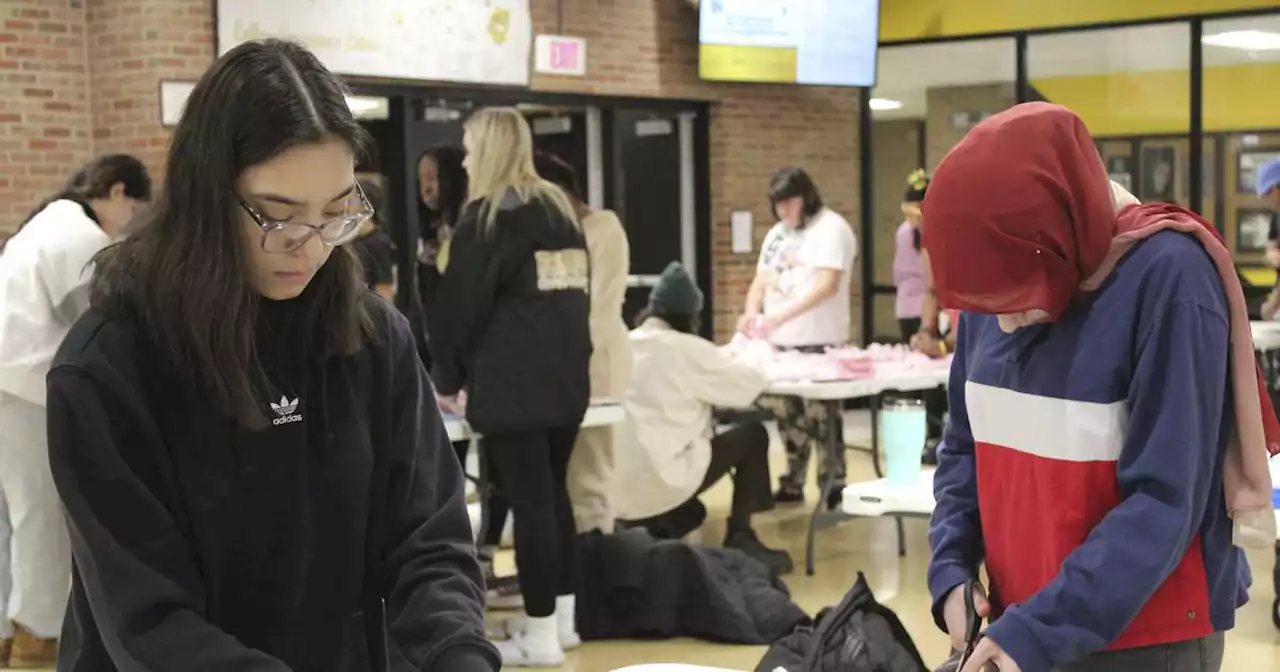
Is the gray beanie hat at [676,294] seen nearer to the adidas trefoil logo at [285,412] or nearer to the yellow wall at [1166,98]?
the adidas trefoil logo at [285,412]

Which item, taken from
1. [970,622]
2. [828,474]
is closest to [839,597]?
[828,474]

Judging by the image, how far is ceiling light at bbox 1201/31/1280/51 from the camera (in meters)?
9.37

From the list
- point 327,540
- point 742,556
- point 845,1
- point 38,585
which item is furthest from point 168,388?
point 845,1

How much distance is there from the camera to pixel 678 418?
17.7 feet

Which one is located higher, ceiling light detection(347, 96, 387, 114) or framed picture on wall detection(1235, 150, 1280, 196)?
ceiling light detection(347, 96, 387, 114)

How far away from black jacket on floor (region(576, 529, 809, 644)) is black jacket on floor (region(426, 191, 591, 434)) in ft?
1.85

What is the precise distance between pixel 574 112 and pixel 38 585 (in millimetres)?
5697

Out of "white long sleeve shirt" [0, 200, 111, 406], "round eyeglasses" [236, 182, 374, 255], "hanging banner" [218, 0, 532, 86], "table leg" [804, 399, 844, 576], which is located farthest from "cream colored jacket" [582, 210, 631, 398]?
"round eyeglasses" [236, 182, 374, 255]

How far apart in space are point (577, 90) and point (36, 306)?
525 cm

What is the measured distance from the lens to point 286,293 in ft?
4.64

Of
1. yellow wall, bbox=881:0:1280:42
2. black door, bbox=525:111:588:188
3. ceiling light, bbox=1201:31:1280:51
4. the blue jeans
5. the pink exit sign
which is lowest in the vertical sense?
the blue jeans

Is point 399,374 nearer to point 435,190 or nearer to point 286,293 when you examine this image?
point 286,293

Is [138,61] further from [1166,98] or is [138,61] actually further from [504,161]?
[1166,98]

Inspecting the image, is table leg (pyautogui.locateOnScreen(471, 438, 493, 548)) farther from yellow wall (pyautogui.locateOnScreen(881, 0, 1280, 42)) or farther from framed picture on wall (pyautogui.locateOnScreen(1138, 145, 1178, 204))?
yellow wall (pyautogui.locateOnScreen(881, 0, 1280, 42))
